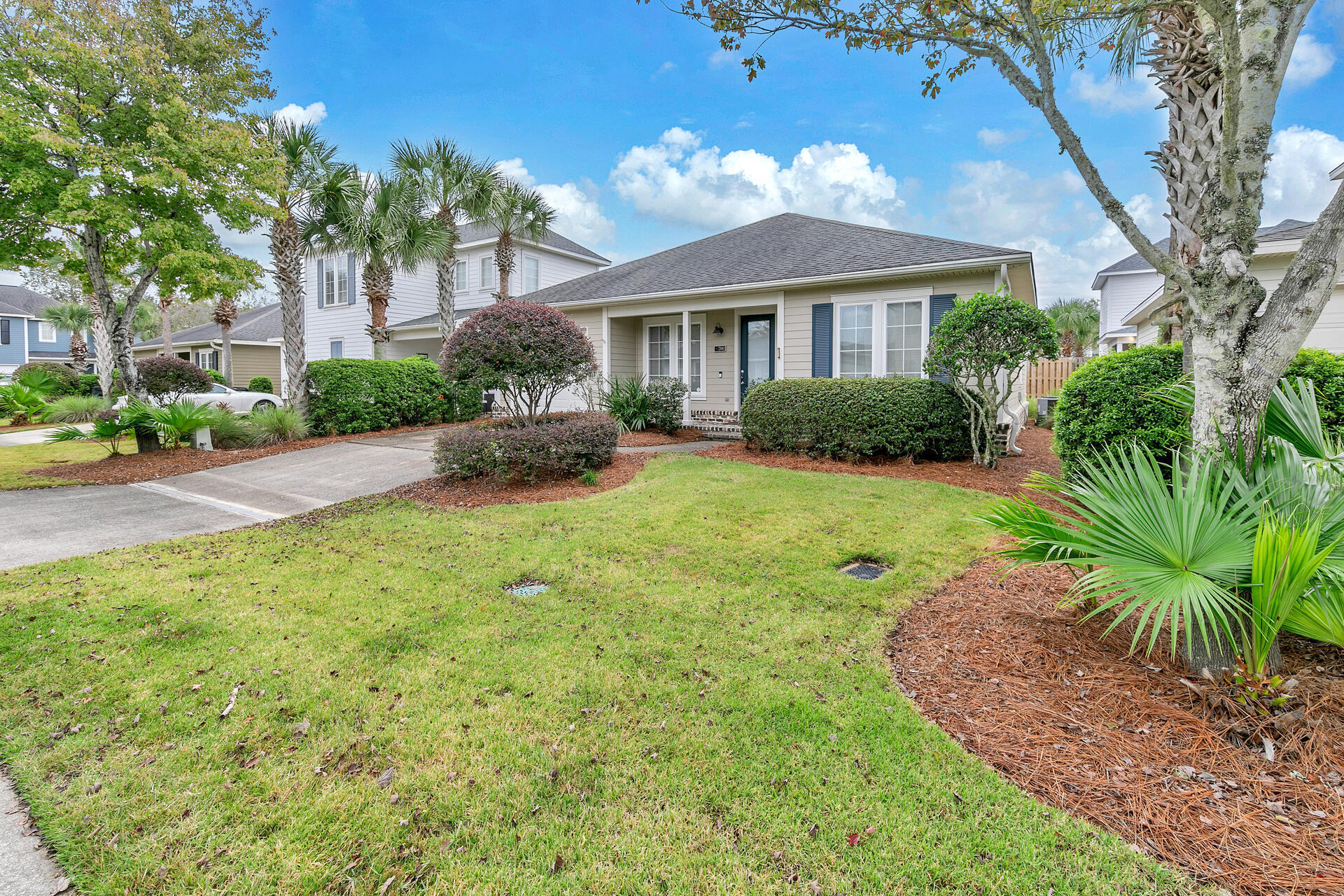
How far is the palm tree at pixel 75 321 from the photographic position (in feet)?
95.1

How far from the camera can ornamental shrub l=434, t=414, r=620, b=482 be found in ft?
24.0

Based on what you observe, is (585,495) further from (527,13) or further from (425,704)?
(527,13)

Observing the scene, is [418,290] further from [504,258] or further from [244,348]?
[244,348]

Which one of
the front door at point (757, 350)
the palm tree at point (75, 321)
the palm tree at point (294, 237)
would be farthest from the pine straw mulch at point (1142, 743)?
the palm tree at point (75, 321)

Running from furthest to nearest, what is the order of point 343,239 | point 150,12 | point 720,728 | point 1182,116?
point 343,239 < point 150,12 < point 1182,116 < point 720,728

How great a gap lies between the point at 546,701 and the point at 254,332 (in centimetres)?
3477

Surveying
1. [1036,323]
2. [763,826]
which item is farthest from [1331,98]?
[763,826]

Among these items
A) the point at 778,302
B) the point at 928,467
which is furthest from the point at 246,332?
the point at 928,467

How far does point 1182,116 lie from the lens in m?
5.75

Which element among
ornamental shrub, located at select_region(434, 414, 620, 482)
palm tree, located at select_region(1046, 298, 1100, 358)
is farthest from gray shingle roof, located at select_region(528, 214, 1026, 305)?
palm tree, located at select_region(1046, 298, 1100, 358)

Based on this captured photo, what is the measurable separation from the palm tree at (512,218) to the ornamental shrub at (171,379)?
8863 mm

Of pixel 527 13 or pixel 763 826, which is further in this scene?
pixel 527 13

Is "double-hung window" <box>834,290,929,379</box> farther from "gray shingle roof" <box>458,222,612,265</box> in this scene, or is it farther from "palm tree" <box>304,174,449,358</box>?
"gray shingle roof" <box>458,222,612,265</box>

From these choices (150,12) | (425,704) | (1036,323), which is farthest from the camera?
(150,12)
